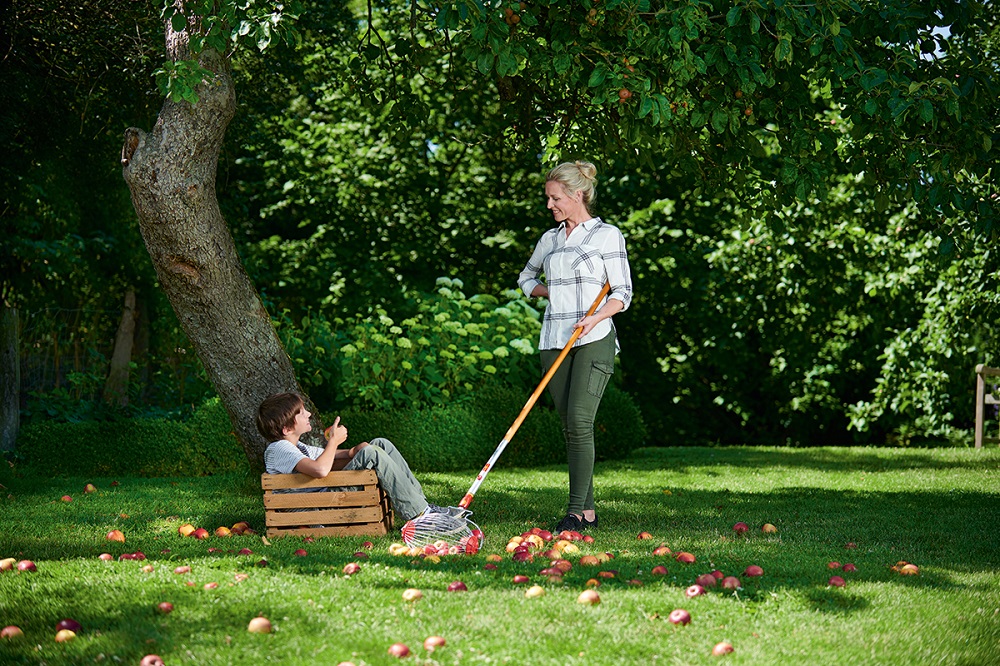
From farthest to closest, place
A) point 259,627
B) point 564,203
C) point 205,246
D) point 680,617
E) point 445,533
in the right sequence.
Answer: point 205,246
point 564,203
point 445,533
point 680,617
point 259,627

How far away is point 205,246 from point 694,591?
3.36m

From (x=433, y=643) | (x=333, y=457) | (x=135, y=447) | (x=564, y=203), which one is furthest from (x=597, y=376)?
(x=135, y=447)

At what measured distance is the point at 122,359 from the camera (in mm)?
10234

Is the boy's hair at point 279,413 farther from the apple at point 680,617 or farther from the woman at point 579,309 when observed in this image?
the apple at point 680,617

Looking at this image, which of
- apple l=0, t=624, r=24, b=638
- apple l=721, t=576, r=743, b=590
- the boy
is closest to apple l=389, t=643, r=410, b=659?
apple l=0, t=624, r=24, b=638

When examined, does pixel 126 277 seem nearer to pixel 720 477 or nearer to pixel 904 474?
pixel 720 477

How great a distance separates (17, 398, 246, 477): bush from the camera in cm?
767

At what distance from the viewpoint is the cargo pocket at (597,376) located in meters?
4.83

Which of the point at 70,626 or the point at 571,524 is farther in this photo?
the point at 571,524

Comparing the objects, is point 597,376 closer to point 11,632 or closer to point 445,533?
point 445,533

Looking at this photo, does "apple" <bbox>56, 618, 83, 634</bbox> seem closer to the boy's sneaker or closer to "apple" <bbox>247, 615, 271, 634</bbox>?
"apple" <bbox>247, 615, 271, 634</bbox>

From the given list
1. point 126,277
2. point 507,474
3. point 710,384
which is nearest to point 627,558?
point 507,474

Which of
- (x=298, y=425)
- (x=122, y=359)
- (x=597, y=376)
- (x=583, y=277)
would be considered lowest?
(x=298, y=425)

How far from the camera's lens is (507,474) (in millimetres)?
7629
